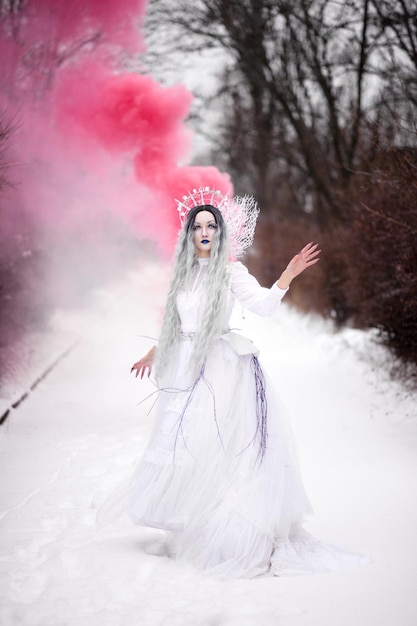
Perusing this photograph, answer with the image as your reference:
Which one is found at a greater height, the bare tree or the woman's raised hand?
the bare tree

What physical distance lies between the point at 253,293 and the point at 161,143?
19.2 feet

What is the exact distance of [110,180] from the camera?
538 inches

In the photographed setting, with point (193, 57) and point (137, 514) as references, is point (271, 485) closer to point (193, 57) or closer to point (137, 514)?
point (137, 514)

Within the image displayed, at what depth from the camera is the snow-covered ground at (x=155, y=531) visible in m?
3.83

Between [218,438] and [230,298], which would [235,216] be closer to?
[230,298]

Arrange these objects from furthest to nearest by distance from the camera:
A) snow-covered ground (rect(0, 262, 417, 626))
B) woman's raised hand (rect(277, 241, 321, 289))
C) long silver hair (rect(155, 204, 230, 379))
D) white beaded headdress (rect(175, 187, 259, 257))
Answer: white beaded headdress (rect(175, 187, 259, 257)) → long silver hair (rect(155, 204, 230, 379)) → woman's raised hand (rect(277, 241, 321, 289)) → snow-covered ground (rect(0, 262, 417, 626))

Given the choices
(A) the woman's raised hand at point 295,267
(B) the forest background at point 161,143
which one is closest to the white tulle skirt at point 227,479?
(A) the woman's raised hand at point 295,267

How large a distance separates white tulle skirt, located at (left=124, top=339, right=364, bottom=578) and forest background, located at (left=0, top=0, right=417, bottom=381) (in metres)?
4.05

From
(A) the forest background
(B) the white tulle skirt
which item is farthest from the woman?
(A) the forest background

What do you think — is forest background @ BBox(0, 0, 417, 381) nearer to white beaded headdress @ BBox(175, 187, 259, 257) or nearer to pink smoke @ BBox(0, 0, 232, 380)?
pink smoke @ BBox(0, 0, 232, 380)

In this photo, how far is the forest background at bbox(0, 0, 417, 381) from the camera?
10.3 m

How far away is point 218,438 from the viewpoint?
15.4 ft

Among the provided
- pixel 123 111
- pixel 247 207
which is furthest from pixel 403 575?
pixel 123 111

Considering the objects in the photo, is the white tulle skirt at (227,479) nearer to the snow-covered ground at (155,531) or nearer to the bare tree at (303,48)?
the snow-covered ground at (155,531)
